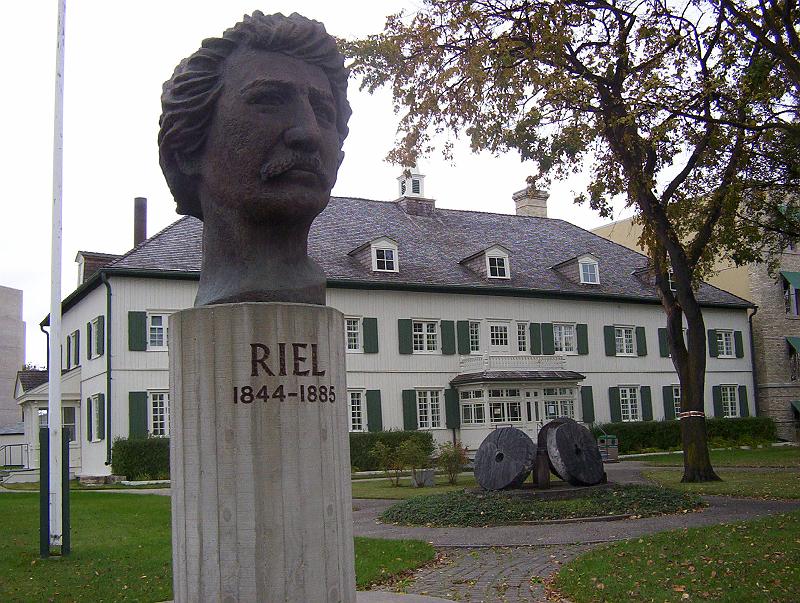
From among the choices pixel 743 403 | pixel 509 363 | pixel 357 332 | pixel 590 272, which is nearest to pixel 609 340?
pixel 590 272

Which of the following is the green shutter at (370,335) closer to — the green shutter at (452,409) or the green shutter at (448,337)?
the green shutter at (448,337)

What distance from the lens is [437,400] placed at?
120 ft

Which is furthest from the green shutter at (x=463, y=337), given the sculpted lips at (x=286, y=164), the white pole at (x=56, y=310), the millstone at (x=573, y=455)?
the sculpted lips at (x=286, y=164)

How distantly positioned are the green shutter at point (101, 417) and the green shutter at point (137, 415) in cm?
139

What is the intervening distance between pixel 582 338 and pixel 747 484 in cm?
2082

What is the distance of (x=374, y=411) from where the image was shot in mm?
34844

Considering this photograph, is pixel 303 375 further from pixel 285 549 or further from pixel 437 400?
pixel 437 400

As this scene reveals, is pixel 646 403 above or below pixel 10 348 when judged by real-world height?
below

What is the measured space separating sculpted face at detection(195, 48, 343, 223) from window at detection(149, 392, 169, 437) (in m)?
26.7

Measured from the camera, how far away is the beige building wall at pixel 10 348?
72000mm

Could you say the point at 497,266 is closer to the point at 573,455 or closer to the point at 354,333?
the point at 354,333

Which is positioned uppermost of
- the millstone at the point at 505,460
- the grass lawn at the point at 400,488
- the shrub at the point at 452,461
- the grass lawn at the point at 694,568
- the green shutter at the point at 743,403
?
the green shutter at the point at 743,403

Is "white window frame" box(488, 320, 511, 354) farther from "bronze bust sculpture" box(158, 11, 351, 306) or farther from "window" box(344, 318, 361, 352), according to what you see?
"bronze bust sculpture" box(158, 11, 351, 306)

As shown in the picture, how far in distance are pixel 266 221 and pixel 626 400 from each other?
122 ft
